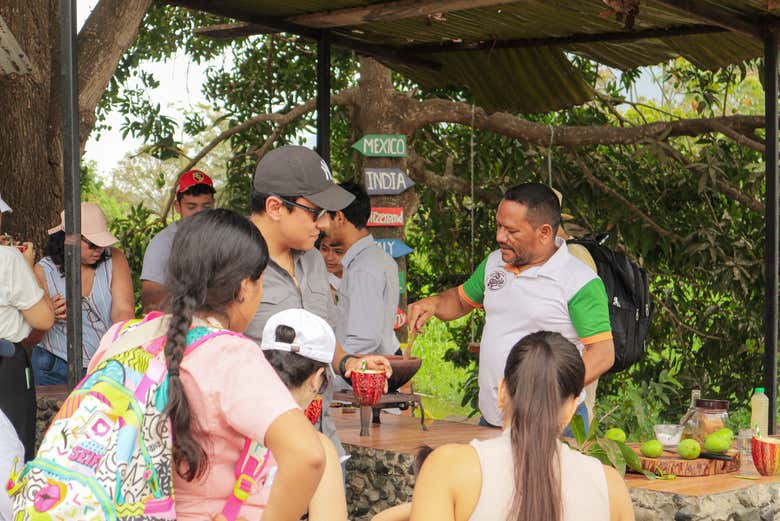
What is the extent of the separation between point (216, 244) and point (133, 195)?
920 inches

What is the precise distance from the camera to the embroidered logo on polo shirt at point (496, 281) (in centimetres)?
410

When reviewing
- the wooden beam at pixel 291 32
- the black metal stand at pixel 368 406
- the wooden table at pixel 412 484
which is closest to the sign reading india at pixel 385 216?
the wooden beam at pixel 291 32

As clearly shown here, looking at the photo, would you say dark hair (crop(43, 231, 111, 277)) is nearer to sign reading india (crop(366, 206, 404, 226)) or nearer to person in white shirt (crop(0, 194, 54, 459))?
person in white shirt (crop(0, 194, 54, 459))

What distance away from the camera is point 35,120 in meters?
5.70

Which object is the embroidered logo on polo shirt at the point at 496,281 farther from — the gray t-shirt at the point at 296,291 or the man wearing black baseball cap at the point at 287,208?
the man wearing black baseball cap at the point at 287,208

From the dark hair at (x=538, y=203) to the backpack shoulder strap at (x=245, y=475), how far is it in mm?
2177

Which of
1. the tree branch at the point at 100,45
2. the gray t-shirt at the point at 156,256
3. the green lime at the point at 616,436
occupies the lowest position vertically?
the green lime at the point at 616,436

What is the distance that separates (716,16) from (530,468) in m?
3.33

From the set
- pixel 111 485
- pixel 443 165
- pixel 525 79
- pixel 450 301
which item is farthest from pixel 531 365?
pixel 443 165

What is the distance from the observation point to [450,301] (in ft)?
14.7

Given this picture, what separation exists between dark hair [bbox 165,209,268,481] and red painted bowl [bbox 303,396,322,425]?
33.3 inches

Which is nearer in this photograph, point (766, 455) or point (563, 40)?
point (766, 455)

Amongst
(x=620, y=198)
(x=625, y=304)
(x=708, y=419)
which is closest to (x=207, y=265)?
(x=708, y=419)

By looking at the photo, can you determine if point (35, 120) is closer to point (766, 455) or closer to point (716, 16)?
point (716, 16)
